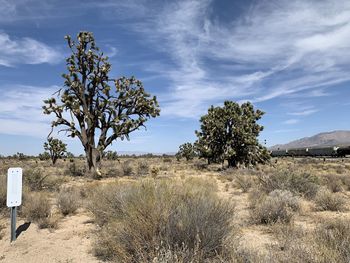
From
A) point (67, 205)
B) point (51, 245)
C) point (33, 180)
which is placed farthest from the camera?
point (33, 180)

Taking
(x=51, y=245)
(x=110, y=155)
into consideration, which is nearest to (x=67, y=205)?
(x=51, y=245)

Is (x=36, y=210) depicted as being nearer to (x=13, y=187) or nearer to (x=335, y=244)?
(x=13, y=187)

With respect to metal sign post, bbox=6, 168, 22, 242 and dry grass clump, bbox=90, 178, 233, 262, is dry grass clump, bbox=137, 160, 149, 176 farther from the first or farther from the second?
dry grass clump, bbox=90, 178, 233, 262

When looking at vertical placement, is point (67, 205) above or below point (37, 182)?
below

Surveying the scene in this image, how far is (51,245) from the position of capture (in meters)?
7.09

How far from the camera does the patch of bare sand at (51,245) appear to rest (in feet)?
20.6

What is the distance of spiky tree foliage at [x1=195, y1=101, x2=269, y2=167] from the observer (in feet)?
94.5

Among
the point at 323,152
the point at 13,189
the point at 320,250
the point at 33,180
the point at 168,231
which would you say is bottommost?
the point at 320,250

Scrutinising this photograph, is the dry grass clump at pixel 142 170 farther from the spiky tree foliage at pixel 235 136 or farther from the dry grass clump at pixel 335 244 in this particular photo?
the dry grass clump at pixel 335 244

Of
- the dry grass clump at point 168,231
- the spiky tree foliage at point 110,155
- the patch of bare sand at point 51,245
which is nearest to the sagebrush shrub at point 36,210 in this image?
the patch of bare sand at point 51,245

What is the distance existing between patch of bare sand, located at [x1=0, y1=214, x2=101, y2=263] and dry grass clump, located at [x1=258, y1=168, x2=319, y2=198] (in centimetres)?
742

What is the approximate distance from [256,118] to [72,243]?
24.9 metres

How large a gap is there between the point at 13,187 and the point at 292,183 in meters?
9.89

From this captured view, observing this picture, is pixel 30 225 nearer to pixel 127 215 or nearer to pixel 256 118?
pixel 127 215
